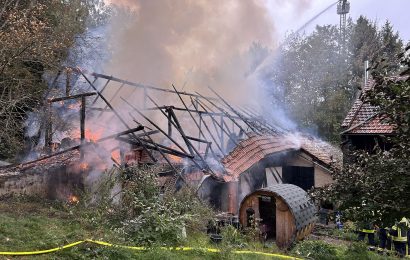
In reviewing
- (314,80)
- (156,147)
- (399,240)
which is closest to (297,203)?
(399,240)

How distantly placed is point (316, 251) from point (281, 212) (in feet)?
6.62

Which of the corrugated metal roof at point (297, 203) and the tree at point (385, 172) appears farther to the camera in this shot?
the corrugated metal roof at point (297, 203)

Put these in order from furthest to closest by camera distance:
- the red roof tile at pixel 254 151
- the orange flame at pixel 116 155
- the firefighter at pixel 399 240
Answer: the red roof tile at pixel 254 151
the orange flame at pixel 116 155
the firefighter at pixel 399 240

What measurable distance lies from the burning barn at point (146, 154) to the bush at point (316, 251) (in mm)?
1111

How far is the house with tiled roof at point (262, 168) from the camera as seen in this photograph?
15.1 metres

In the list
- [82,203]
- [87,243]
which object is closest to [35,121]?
[82,203]

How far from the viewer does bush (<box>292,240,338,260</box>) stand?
9.80 m

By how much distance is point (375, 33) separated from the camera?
3797cm

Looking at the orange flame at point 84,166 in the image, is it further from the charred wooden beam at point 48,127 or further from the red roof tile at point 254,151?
the red roof tile at point 254,151

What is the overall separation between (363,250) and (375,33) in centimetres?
3346

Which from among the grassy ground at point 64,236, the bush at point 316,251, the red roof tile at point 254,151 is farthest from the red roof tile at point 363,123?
the grassy ground at point 64,236

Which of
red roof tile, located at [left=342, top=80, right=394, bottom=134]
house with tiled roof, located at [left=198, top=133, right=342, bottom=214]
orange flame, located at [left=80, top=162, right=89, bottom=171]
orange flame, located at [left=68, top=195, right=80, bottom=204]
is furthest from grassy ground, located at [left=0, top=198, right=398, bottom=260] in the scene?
red roof tile, located at [left=342, top=80, right=394, bottom=134]

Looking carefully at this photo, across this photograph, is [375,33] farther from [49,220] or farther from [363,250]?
[49,220]

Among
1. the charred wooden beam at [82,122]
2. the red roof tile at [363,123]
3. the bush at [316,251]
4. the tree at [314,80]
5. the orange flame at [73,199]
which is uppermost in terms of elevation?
the tree at [314,80]
